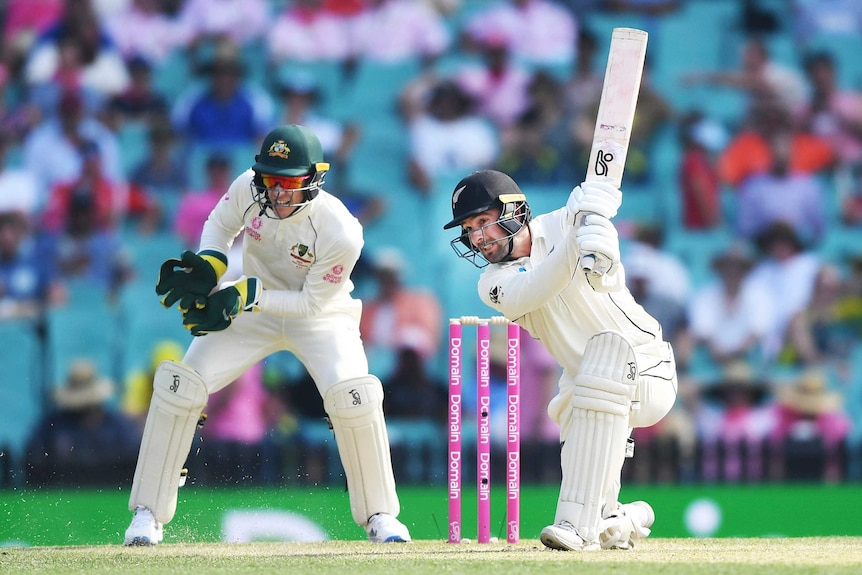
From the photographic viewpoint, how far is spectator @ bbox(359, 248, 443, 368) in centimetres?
788

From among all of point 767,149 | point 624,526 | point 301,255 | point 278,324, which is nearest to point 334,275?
point 301,255

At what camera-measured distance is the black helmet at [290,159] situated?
188 inches

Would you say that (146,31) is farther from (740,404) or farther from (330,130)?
(740,404)

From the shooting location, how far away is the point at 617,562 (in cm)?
379

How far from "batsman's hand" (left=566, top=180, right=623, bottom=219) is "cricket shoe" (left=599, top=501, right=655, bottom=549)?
0.97 metres

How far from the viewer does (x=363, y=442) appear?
4.92 meters

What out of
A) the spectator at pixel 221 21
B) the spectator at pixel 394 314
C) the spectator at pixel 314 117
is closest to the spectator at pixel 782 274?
the spectator at pixel 394 314

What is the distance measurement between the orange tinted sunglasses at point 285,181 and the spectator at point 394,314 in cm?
310

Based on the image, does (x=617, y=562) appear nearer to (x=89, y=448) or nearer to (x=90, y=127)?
(x=89, y=448)

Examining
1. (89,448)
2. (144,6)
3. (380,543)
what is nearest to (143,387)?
(89,448)

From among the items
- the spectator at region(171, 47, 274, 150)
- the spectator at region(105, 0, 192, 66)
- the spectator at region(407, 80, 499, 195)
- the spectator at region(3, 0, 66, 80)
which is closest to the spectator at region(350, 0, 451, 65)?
the spectator at region(407, 80, 499, 195)

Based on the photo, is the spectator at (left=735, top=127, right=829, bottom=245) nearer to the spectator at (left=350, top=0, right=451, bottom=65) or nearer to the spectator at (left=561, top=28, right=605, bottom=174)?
the spectator at (left=561, top=28, right=605, bottom=174)

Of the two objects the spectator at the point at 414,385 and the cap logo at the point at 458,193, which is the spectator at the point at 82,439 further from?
the cap logo at the point at 458,193

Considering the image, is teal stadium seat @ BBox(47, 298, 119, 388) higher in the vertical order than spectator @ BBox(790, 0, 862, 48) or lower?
lower
